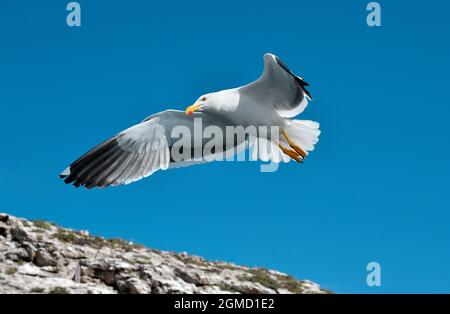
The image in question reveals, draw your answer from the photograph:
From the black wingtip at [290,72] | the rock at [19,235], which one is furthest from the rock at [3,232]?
the black wingtip at [290,72]

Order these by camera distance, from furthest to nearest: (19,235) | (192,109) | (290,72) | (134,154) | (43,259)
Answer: (19,235)
(43,259)
(134,154)
(192,109)
(290,72)

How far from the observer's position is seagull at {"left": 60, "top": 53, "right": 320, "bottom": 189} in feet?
37.7

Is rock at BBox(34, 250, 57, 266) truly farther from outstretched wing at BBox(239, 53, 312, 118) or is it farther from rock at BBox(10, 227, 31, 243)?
outstretched wing at BBox(239, 53, 312, 118)

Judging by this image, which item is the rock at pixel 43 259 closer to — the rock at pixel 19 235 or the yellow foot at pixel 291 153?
the rock at pixel 19 235

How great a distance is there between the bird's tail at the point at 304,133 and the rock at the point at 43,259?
891 cm

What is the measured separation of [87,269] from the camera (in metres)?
18.2

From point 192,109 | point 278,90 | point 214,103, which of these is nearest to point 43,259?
point 192,109

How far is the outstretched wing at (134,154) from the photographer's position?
11.6m

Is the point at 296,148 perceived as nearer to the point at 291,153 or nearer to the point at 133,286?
the point at 291,153

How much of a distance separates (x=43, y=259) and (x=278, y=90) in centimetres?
964

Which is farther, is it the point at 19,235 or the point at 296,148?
the point at 19,235
